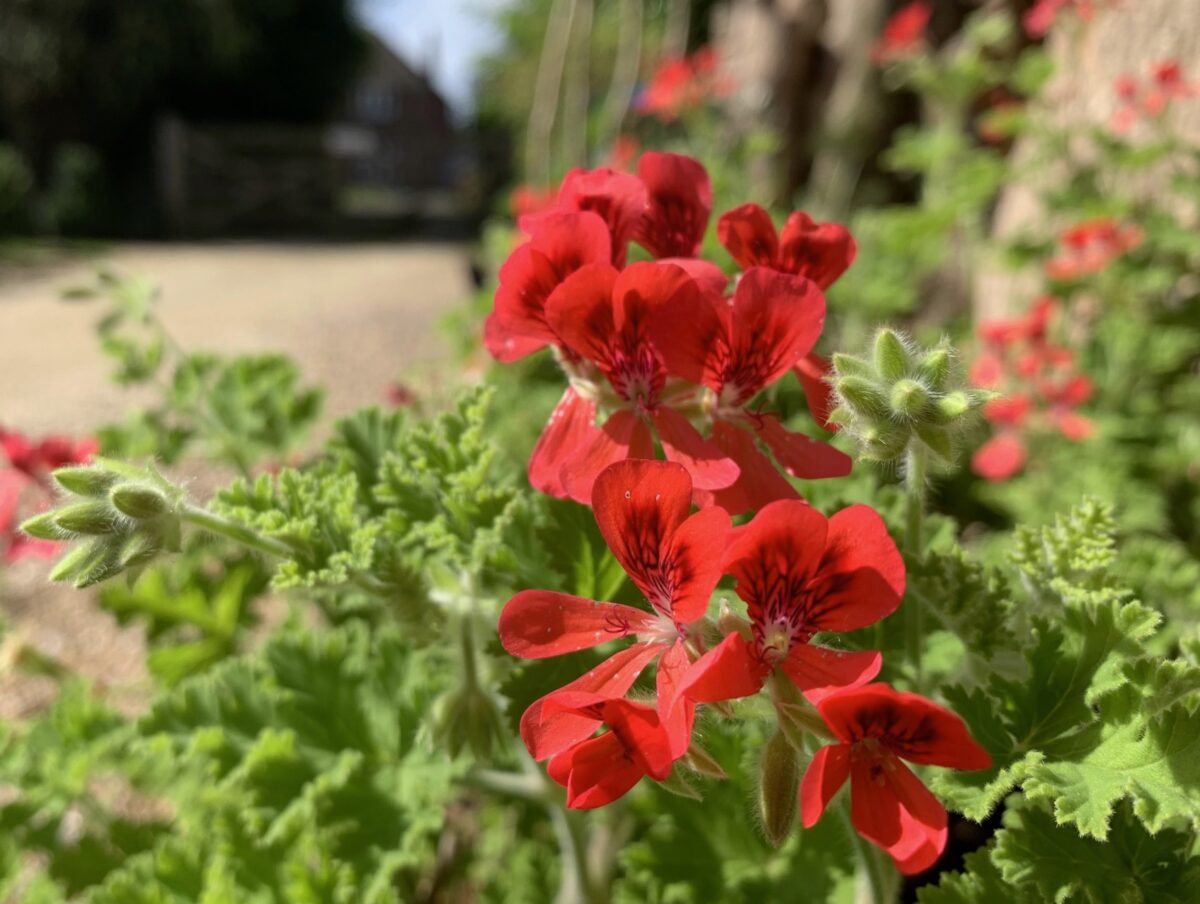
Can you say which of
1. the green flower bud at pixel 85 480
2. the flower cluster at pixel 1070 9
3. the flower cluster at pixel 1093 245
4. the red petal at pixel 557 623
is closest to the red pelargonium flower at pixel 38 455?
the green flower bud at pixel 85 480

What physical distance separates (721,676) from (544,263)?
1.51ft

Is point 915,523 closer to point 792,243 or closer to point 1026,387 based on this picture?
point 792,243

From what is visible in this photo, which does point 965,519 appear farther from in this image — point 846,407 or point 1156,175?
point 846,407

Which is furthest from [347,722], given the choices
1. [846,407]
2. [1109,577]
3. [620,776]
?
[1109,577]

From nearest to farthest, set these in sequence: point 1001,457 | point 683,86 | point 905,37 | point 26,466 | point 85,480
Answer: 1. point 85,480
2. point 26,466
3. point 1001,457
4. point 905,37
5. point 683,86

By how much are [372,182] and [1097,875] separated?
47.8 metres

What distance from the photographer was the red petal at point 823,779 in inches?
27.7

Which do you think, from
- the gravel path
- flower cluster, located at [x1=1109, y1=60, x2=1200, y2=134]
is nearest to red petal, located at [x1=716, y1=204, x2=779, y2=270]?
the gravel path

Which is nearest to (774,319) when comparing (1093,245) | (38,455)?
(38,455)

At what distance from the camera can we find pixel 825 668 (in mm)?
771

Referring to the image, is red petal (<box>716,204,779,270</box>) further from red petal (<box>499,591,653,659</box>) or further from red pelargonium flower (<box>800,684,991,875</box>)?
red pelargonium flower (<box>800,684,991,875</box>)

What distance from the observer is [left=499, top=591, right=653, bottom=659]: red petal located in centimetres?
84

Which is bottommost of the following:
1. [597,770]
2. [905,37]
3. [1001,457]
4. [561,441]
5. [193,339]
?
[193,339]

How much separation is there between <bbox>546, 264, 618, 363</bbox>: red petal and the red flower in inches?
7.8
